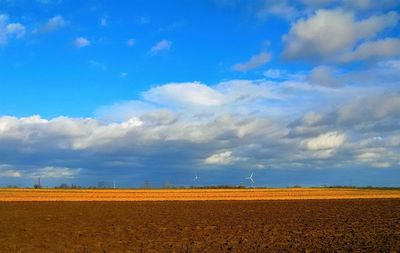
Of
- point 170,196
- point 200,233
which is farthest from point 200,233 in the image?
point 170,196

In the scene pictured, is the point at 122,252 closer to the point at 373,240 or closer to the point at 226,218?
the point at 373,240

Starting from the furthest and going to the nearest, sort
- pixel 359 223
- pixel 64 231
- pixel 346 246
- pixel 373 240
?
1. pixel 359 223
2. pixel 64 231
3. pixel 373 240
4. pixel 346 246

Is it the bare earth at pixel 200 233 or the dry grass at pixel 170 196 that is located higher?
the dry grass at pixel 170 196

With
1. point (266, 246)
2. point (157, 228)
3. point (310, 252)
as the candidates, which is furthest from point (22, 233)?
point (310, 252)

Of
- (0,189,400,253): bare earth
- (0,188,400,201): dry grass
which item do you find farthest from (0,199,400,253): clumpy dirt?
(0,188,400,201): dry grass

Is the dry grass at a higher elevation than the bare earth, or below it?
higher

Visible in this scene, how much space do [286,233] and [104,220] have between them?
14.9 m

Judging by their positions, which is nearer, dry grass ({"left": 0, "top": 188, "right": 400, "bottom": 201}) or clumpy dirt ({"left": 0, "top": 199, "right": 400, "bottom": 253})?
clumpy dirt ({"left": 0, "top": 199, "right": 400, "bottom": 253})

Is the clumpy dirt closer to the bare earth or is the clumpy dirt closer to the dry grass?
the bare earth

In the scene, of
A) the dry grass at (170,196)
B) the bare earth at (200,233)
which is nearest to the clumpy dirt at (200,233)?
the bare earth at (200,233)

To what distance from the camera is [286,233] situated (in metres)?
28.2

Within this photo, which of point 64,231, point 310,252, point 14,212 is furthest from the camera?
point 14,212

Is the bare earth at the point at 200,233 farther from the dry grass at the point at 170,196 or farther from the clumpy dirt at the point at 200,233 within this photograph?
the dry grass at the point at 170,196

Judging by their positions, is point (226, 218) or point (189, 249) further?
point (226, 218)
